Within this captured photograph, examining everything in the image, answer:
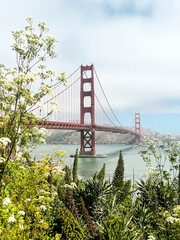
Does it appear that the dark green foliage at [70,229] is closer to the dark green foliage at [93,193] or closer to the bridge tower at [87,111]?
the dark green foliage at [93,193]

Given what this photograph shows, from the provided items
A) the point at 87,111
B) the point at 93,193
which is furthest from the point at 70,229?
the point at 87,111

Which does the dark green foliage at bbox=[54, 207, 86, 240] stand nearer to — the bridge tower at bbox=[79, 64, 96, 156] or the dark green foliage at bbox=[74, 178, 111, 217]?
the dark green foliage at bbox=[74, 178, 111, 217]

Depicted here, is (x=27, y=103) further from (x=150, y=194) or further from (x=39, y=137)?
(x=150, y=194)

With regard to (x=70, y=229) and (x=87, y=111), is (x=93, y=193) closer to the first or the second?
(x=70, y=229)

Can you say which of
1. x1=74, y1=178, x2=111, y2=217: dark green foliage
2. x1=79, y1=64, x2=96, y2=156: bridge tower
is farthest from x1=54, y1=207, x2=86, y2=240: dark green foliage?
x1=79, y1=64, x2=96, y2=156: bridge tower

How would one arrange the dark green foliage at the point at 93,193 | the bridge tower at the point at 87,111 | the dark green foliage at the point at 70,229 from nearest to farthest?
1. the dark green foliage at the point at 70,229
2. the dark green foliage at the point at 93,193
3. the bridge tower at the point at 87,111

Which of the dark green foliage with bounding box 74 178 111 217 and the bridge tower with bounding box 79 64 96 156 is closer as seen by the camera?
the dark green foliage with bounding box 74 178 111 217

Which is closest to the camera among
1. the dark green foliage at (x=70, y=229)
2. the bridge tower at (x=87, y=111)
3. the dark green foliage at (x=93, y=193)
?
the dark green foliage at (x=70, y=229)

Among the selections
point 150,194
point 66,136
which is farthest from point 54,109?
point 66,136

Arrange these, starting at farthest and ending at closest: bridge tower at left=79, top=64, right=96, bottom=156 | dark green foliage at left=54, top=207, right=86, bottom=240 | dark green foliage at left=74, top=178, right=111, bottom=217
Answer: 1. bridge tower at left=79, top=64, right=96, bottom=156
2. dark green foliage at left=74, top=178, right=111, bottom=217
3. dark green foliage at left=54, top=207, right=86, bottom=240

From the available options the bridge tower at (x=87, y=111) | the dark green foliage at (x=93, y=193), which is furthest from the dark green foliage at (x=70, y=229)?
the bridge tower at (x=87, y=111)

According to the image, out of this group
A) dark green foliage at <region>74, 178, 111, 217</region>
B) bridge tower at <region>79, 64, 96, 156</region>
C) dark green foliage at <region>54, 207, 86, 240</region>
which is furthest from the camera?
bridge tower at <region>79, 64, 96, 156</region>
